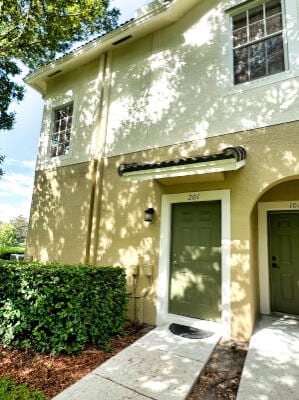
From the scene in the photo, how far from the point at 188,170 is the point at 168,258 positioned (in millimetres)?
2076

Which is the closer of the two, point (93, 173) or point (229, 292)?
point (229, 292)

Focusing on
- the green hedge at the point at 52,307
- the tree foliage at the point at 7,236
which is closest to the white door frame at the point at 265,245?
the green hedge at the point at 52,307

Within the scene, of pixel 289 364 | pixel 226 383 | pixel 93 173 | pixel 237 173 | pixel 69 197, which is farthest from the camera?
pixel 69 197

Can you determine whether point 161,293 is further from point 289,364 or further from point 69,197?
point 69,197

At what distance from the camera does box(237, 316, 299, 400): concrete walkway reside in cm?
296

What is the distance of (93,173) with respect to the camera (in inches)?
289

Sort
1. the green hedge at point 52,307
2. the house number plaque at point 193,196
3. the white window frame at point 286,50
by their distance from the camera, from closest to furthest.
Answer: the green hedge at point 52,307, the white window frame at point 286,50, the house number plaque at point 193,196

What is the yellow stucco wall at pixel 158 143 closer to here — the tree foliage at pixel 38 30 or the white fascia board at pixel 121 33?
the white fascia board at pixel 121 33

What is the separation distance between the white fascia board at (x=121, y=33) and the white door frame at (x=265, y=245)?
542cm

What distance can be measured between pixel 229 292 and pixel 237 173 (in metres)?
2.31

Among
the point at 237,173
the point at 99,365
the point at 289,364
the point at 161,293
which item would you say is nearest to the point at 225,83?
the point at 237,173

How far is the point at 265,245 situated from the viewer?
6.07 metres

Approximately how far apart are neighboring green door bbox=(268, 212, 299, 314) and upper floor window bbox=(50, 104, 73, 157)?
679 cm

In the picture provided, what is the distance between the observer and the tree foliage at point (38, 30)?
7828mm
